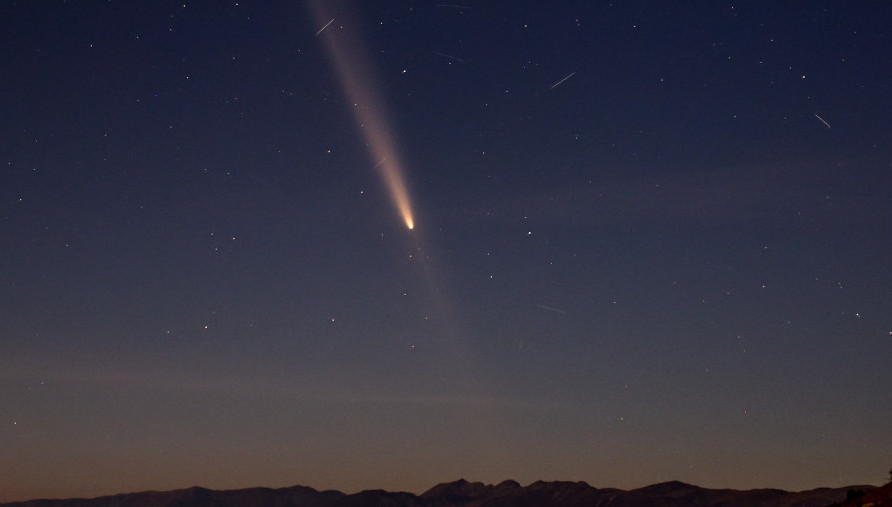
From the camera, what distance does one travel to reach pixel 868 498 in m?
34.2
